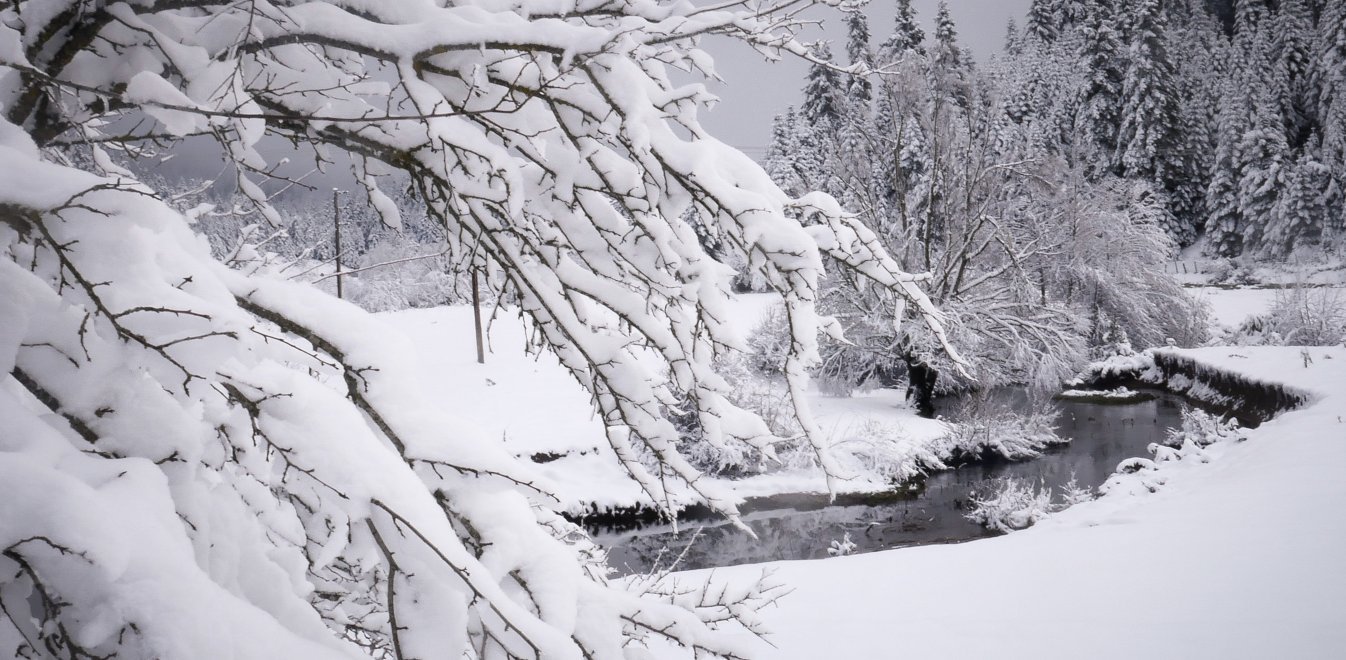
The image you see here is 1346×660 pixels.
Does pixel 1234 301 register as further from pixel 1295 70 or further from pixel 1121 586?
pixel 1121 586

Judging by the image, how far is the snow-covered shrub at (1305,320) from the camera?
55.0 feet

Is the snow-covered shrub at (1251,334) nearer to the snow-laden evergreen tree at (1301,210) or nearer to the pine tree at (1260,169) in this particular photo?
the snow-laden evergreen tree at (1301,210)

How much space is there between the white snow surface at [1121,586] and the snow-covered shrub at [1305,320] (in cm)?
1297

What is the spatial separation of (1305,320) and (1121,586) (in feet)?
62.2

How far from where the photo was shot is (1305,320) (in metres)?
17.3

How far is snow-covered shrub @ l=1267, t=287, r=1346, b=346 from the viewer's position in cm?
1677

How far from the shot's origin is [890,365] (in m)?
17.2

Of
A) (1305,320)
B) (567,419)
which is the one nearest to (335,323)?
(567,419)

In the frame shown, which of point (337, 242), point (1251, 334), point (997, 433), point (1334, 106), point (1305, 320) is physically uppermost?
point (1334, 106)

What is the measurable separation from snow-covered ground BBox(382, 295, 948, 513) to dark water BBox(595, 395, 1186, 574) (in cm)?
63

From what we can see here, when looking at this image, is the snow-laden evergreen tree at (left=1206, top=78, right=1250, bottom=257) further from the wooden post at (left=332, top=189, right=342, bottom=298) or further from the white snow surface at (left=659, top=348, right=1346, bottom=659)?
the wooden post at (left=332, top=189, right=342, bottom=298)

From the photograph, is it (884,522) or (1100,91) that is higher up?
(1100,91)

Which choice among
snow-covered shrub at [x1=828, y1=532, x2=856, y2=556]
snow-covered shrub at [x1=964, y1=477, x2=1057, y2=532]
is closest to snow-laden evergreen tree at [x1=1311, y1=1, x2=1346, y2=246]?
snow-covered shrub at [x1=964, y1=477, x2=1057, y2=532]

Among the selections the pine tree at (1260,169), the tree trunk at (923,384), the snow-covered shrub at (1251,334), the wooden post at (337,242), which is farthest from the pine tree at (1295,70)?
the wooden post at (337,242)
